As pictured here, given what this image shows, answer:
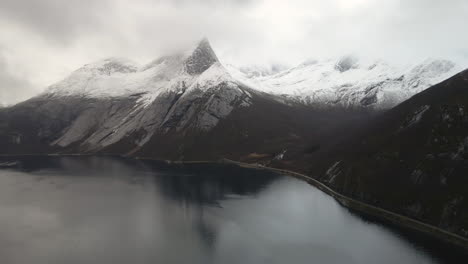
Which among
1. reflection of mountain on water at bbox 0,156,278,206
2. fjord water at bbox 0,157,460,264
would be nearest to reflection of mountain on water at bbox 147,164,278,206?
reflection of mountain on water at bbox 0,156,278,206

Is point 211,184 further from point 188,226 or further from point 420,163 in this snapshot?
point 420,163

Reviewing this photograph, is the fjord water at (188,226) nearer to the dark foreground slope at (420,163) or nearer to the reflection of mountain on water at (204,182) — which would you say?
the reflection of mountain on water at (204,182)

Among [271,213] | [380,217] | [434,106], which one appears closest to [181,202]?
[271,213]

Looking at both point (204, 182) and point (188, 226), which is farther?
point (204, 182)

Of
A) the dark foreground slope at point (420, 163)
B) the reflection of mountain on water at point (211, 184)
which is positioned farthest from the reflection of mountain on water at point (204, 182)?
the dark foreground slope at point (420, 163)

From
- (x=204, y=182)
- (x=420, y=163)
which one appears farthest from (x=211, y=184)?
(x=420, y=163)

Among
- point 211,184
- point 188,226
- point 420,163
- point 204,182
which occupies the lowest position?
point 188,226
